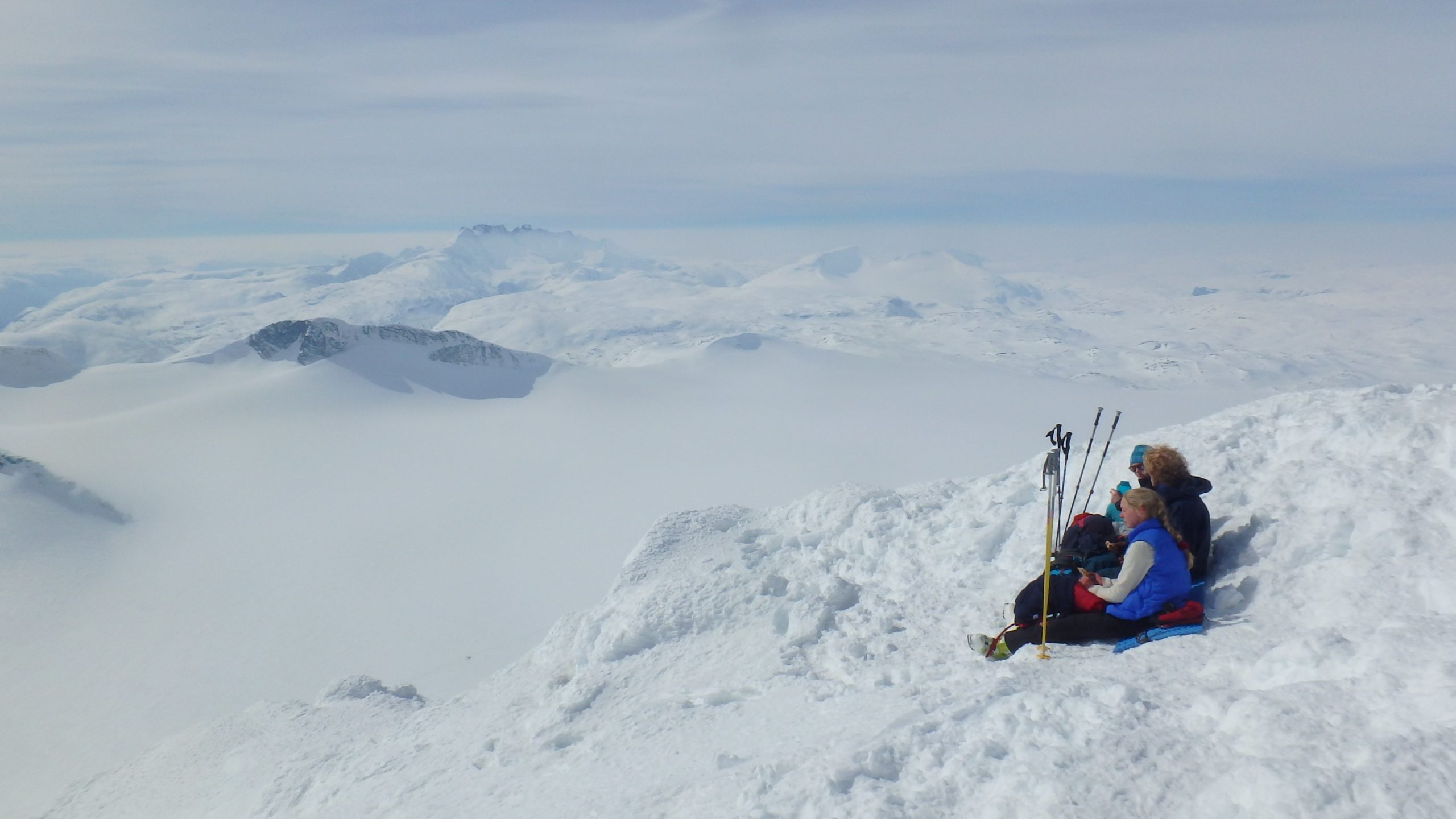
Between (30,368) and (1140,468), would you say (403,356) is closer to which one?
(30,368)

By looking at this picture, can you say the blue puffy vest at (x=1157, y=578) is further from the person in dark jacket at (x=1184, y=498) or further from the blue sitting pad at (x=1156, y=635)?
the person in dark jacket at (x=1184, y=498)

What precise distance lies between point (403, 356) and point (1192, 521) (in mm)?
129302

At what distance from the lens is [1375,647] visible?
480 centimetres

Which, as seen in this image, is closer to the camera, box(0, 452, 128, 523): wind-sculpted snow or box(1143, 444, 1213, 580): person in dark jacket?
box(1143, 444, 1213, 580): person in dark jacket

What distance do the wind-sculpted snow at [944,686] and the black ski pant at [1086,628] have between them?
0.50 feet

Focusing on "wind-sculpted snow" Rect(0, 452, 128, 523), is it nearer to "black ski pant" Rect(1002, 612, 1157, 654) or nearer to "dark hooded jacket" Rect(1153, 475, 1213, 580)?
"black ski pant" Rect(1002, 612, 1157, 654)

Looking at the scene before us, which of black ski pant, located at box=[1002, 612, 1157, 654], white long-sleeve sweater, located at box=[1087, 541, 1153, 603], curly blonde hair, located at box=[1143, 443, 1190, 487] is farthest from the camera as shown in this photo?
curly blonde hair, located at box=[1143, 443, 1190, 487]

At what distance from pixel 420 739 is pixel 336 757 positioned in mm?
1942

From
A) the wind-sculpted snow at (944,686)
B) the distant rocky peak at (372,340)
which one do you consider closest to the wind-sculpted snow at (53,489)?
the distant rocky peak at (372,340)

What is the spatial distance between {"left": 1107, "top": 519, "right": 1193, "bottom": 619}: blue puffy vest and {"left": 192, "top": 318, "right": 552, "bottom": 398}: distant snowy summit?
10993 cm

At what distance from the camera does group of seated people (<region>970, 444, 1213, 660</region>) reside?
6242mm

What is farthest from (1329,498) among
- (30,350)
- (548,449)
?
(30,350)

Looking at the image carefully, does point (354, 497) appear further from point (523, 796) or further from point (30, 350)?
point (30, 350)

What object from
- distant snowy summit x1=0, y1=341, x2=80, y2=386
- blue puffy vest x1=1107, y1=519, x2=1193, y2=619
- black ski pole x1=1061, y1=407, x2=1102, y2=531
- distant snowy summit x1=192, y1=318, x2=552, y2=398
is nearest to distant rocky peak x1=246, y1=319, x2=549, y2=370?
distant snowy summit x1=192, y1=318, x2=552, y2=398
